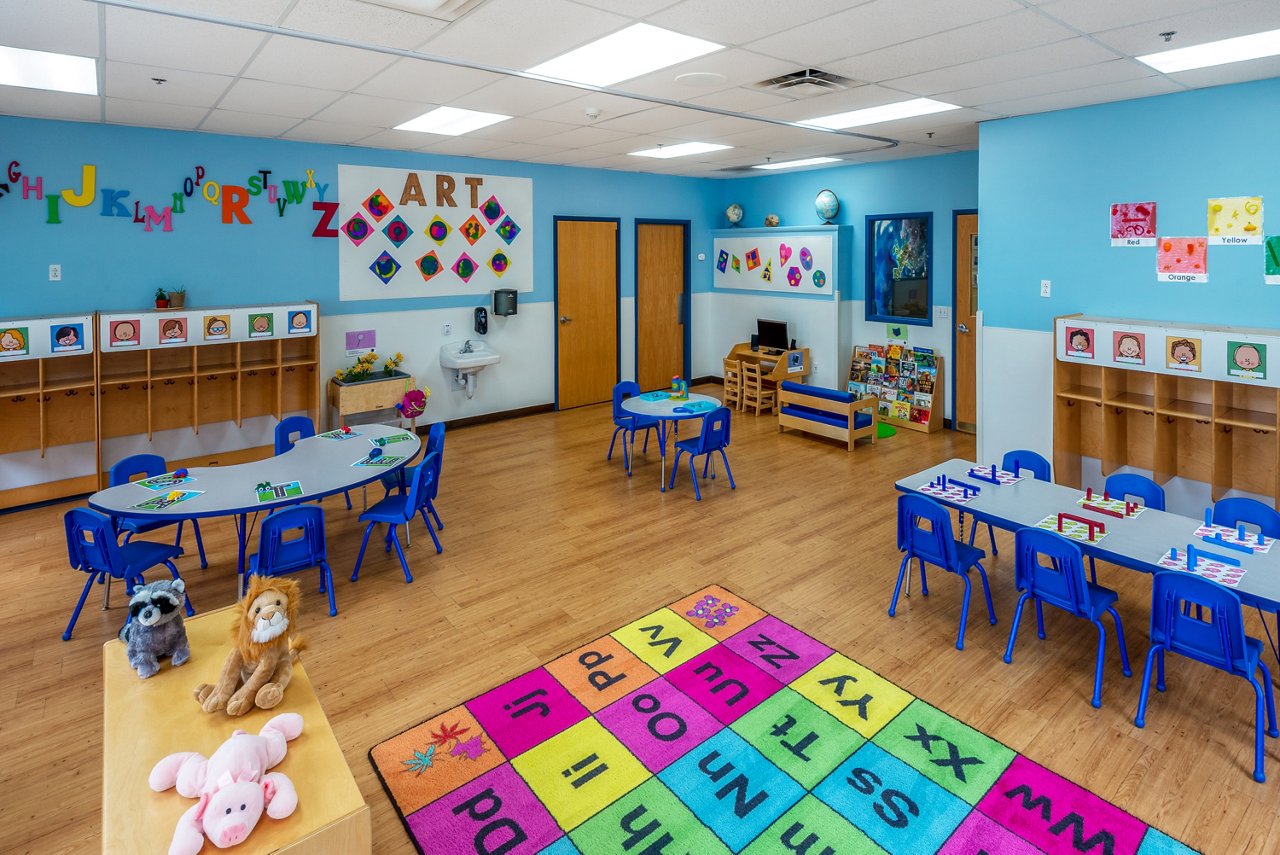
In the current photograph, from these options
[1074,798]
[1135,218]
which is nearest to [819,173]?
[1135,218]

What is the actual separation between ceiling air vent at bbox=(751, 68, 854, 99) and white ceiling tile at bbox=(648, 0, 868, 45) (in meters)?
0.83

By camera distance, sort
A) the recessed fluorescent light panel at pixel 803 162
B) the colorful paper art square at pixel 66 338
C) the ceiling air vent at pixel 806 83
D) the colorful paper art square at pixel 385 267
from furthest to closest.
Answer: the recessed fluorescent light panel at pixel 803 162 < the colorful paper art square at pixel 385 267 < the colorful paper art square at pixel 66 338 < the ceiling air vent at pixel 806 83

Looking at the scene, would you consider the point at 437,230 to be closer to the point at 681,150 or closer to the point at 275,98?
the point at 681,150

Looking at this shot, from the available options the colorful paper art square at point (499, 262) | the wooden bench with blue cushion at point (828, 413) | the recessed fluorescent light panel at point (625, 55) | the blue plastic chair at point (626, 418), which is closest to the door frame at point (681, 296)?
the colorful paper art square at point (499, 262)

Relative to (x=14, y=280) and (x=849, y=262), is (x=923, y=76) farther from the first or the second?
(x=14, y=280)

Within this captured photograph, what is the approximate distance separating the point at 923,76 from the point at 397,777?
4629 mm

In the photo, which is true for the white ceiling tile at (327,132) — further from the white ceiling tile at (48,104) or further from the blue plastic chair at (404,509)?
the blue plastic chair at (404,509)

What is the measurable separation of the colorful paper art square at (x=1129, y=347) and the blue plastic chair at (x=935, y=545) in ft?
6.79

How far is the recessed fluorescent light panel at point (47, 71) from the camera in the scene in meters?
4.04

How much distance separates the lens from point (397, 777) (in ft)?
9.40

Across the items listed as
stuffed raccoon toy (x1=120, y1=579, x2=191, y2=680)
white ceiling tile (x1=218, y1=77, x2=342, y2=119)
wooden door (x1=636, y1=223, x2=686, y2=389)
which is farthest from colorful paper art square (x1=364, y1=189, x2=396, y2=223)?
stuffed raccoon toy (x1=120, y1=579, x2=191, y2=680)

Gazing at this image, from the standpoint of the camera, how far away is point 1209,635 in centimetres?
296

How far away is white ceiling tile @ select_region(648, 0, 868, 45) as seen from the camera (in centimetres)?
319

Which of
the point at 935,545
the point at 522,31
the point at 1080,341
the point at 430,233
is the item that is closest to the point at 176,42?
the point at 522,31
